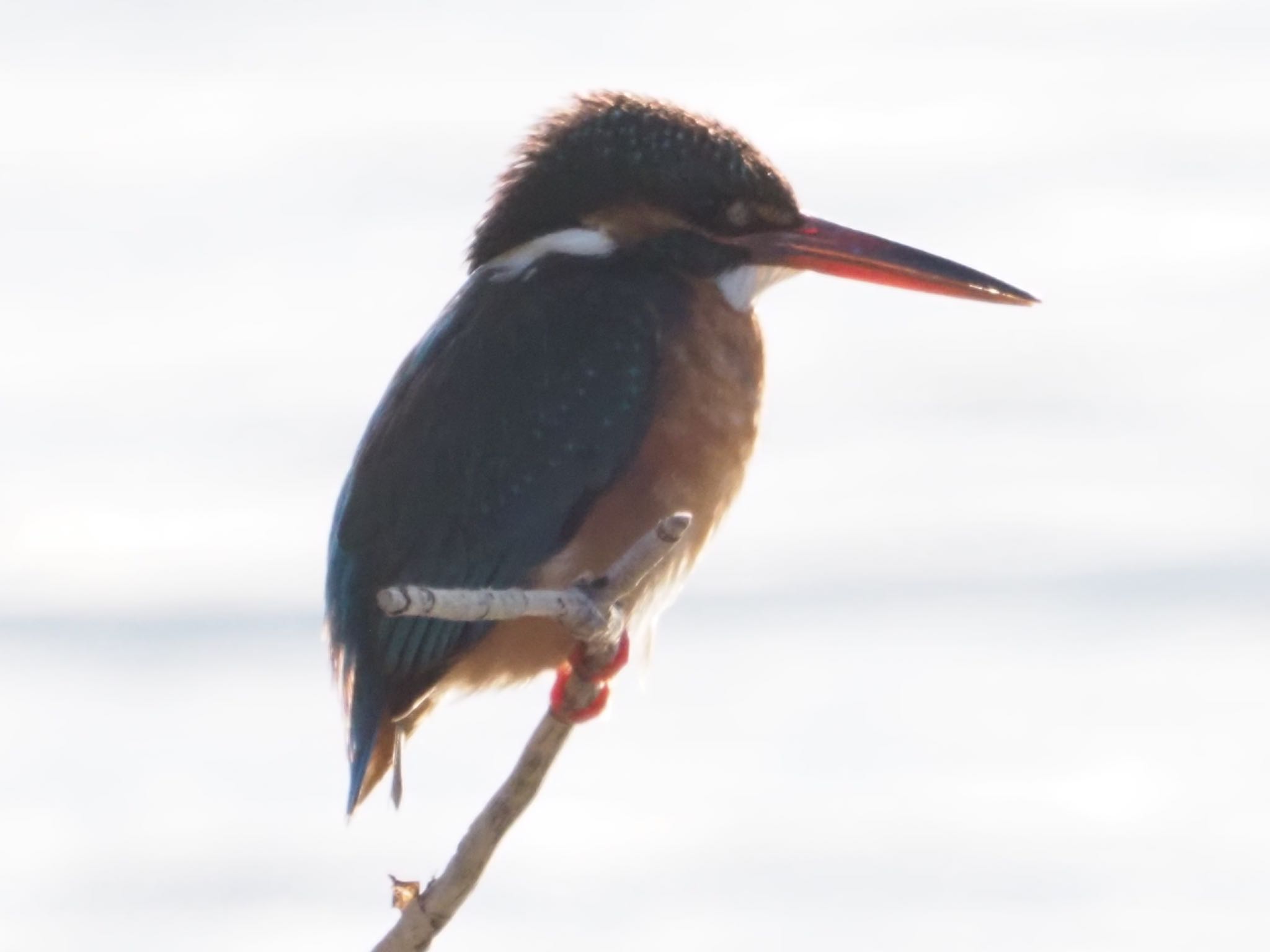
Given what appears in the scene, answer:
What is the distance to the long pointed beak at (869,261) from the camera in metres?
3.65

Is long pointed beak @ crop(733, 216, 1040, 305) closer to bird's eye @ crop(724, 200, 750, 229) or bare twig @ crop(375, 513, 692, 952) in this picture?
bird's eye @ crop(724, 200, 750, 229)

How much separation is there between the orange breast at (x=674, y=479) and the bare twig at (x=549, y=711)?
359 millimetres

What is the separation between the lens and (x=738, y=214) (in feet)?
11.9

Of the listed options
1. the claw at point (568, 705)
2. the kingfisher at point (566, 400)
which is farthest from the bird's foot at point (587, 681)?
the kingfisher at point (566, 400)

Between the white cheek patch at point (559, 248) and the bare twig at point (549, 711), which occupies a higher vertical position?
the white cheek patch at point (559, 248)

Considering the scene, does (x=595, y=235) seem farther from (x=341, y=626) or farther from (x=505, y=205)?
(x=341, y=626)

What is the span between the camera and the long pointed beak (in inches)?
144

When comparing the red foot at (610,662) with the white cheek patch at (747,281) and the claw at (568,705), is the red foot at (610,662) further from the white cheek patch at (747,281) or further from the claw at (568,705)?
the white cheek patch at (747,281)

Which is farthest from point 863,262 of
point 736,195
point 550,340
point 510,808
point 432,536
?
point 510,808

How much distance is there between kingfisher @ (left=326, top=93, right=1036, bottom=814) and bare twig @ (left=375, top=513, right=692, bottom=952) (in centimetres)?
38

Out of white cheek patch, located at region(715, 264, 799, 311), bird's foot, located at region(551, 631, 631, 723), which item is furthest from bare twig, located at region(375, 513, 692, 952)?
white cheek patch, located at region(715, 264, 799, 311)

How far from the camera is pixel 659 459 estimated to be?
11.3ft

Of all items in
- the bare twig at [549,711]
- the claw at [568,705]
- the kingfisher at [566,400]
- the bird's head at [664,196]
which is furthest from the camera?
the bird's head at [664,196]

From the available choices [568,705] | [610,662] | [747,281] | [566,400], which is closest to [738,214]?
[747,281]
